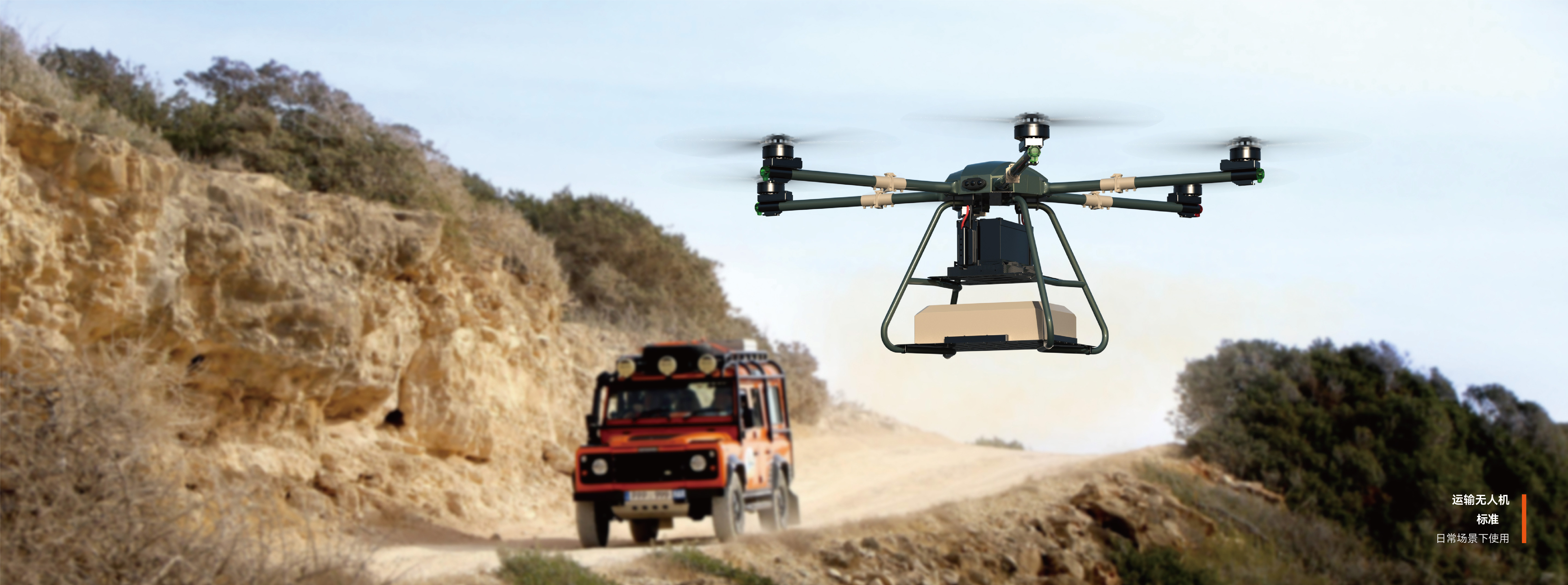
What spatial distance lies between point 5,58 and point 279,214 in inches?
143

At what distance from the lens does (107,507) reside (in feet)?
35.9

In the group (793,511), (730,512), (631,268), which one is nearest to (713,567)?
(730,512)

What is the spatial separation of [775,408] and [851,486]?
7648mm

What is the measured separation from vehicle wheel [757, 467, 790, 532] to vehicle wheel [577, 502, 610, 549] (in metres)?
1.95

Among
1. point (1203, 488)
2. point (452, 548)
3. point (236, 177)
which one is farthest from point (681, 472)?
point (1203, 488)

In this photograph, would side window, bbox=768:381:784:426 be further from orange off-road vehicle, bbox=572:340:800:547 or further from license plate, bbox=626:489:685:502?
license plate, bbox=626:489:685:502

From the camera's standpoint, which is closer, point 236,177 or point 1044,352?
point 1044,352

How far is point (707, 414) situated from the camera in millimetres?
15266

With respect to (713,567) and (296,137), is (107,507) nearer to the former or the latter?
(713,567)

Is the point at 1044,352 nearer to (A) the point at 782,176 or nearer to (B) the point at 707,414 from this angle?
(A) the point at 782,176

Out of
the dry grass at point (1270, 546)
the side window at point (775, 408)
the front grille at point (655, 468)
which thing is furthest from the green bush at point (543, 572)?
the dry grass at point (1270, 546)

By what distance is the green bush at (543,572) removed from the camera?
12.5 m

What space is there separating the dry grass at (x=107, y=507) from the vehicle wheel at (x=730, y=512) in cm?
424

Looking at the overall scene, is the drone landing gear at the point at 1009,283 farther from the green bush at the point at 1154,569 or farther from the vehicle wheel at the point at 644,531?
the green bush at the point at 1154,569
